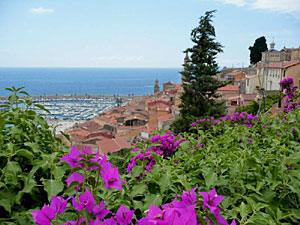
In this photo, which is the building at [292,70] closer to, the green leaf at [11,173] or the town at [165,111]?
the town at [165,111]

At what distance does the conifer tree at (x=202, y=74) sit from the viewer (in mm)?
17797

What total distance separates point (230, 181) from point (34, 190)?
1096 mm

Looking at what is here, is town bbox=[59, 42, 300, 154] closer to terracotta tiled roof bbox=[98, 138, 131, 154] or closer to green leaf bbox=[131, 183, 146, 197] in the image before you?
terracotta tiled roof bbox=[98, 138, 131, 154]

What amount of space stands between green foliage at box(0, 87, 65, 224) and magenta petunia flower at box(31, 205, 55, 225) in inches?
10.7

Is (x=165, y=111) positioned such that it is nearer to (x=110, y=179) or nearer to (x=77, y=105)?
(x=110, y=179)

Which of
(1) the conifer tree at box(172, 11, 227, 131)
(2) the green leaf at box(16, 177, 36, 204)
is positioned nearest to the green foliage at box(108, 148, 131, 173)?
(2) the green leaf at box(16, 177, 36, 204)

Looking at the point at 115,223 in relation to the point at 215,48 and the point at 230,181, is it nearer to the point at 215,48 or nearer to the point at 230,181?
the point at 230,181

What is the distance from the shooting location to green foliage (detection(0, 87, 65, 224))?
1.26m

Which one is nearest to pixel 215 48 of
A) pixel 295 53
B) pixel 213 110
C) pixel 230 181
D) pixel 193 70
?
pixel 193 70

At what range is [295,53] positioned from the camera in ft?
138

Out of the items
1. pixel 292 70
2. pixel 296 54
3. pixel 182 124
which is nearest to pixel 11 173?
pixel 182 124

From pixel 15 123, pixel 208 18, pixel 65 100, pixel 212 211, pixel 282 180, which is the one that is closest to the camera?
pixel 212 211

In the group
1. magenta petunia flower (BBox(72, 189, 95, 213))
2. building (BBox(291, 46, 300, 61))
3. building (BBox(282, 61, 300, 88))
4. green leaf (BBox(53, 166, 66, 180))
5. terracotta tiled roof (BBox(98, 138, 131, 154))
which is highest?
building (BBox(291, 46, 300, 61))

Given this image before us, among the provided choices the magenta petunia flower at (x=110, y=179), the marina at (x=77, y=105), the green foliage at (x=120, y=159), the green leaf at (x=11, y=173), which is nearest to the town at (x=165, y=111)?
the green foliage at (x=120, y=159)
